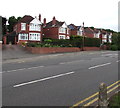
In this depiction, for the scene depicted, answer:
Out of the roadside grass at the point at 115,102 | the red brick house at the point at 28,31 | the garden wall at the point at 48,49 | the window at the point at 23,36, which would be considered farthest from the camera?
the red brick house at the point at 28,31

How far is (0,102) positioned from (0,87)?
1.78 metres

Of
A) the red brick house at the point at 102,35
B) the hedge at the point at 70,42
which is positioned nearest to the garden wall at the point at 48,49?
the hedge at the point at 70,42

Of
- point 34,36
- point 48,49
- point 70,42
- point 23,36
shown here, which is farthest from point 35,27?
point 48,49

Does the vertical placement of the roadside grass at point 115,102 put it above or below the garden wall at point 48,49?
below

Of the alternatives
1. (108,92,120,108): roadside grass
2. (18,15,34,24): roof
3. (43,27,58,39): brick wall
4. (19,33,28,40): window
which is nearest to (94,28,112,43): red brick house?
(43,27,58,39): brick wall

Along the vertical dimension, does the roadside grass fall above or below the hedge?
below

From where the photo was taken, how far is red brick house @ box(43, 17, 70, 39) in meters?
54.2

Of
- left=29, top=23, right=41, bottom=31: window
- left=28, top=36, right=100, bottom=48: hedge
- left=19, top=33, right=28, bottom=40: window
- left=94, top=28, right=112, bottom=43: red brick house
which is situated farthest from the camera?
left=94, top=28, right=112, bottom=43: red brick house

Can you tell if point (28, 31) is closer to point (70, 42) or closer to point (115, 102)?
point (70, 42)

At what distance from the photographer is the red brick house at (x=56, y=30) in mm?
54178

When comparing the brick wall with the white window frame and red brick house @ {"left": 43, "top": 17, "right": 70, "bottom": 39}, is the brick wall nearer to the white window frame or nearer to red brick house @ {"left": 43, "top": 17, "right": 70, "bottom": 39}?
red brick house @ {"left": 43, "top": 17, "right": 70, "bottom": 39}

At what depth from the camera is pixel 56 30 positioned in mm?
54062

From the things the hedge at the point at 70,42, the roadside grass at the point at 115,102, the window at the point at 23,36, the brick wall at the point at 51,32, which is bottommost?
the roadside grass at the point at 115,102

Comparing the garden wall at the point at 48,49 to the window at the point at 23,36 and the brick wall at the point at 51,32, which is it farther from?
the brick wall at the point at 51,32
